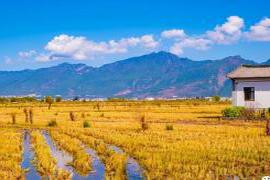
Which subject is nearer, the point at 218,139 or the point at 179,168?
the point at 179,168

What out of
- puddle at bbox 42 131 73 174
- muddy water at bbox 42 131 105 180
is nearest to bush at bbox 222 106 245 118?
puddle at bbox 42 131 73 174

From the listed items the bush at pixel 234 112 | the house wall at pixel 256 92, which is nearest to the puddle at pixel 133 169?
the bush at pixel 234 112

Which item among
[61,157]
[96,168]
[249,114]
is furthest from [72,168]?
[249,114]

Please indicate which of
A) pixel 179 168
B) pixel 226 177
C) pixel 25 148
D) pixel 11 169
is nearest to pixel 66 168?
pixel 11 169

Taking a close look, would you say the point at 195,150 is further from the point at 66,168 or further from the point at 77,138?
the point at 77,138

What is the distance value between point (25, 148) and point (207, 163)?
11.3 metres

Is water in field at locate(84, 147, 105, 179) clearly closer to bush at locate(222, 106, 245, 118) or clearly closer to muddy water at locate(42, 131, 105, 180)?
muddy water at locate(42, 131, 105, 180)

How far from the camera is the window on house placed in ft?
162

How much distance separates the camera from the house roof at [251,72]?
1945 inches

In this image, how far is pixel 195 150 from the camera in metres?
23.2

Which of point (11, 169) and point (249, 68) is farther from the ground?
point (249, 68)

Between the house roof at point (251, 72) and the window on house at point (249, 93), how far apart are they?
49.1 inches

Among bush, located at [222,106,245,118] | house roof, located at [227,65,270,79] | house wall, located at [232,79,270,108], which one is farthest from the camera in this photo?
house roof, located at [227,65,270,79]

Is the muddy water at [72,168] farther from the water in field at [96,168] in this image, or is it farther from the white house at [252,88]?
the white house at [252,88]
